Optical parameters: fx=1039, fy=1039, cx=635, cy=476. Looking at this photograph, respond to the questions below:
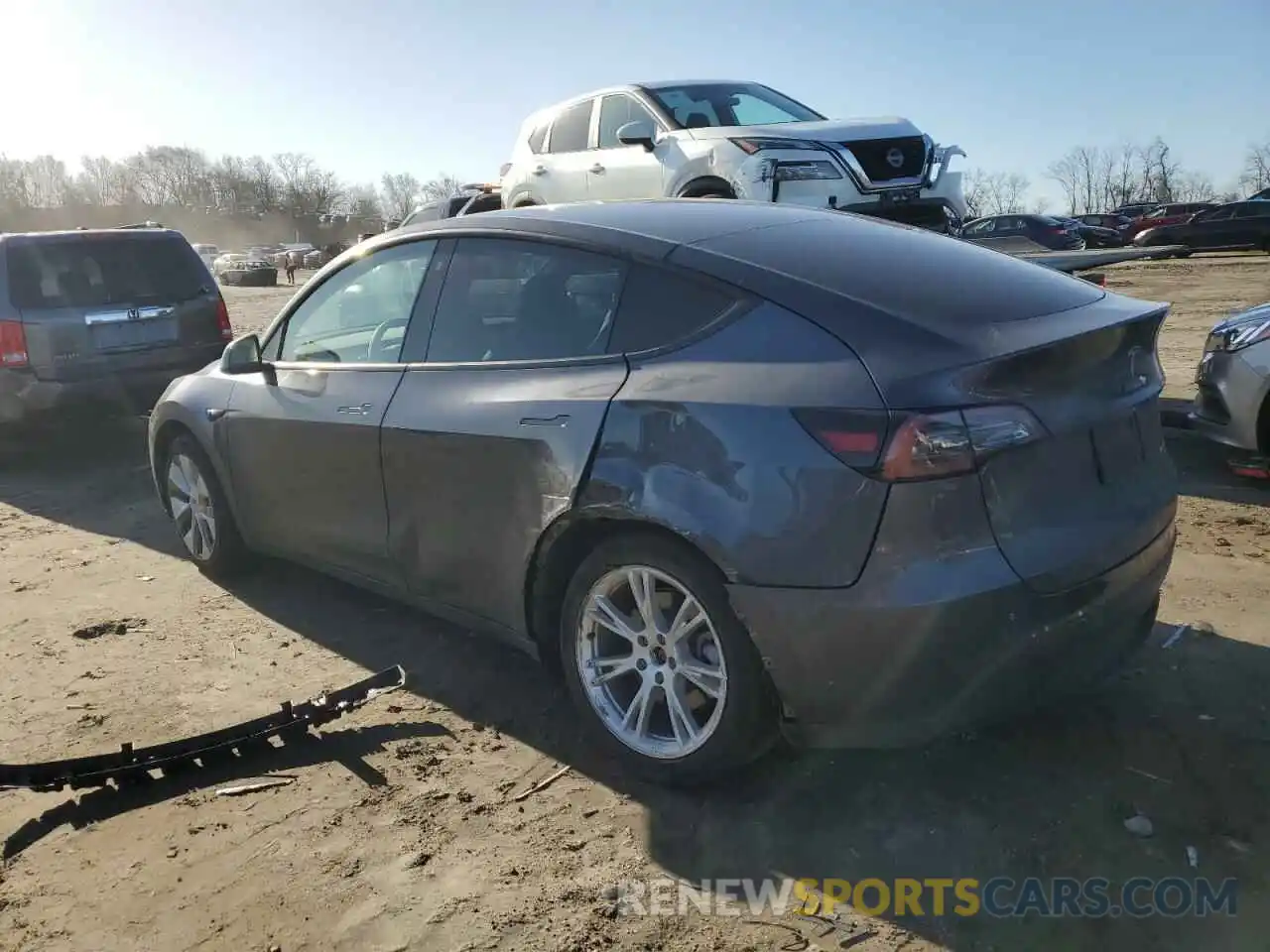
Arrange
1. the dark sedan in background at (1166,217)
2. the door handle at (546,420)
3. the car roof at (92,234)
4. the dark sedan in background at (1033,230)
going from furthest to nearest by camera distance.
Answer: the dark sedan in background at (1166,217), the dark sedan in background at (1033,230), the car roof at (92,234), the door handle at (546,420)

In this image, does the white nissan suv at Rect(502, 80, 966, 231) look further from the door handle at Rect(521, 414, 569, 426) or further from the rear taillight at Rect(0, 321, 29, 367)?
the door handle at Rect(521, 414, 569, 426)

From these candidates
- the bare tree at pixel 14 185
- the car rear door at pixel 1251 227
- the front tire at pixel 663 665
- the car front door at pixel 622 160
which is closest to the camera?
the front tire at pixel 663 665

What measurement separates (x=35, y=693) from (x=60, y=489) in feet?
12.8

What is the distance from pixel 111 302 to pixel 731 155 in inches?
188

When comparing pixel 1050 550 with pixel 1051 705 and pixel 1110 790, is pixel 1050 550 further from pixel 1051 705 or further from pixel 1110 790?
pixel 1110 790

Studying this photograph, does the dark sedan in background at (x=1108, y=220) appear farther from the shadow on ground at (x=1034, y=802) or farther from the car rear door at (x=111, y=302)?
the shadow on ground at (x=1034, y=802)

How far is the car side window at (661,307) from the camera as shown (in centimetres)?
296

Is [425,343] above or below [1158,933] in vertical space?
above

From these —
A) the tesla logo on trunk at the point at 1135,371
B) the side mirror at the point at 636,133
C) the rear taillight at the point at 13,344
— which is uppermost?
the side mirror at the point at 636,133

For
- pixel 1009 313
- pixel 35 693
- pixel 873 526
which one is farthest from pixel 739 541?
pixel 35 693

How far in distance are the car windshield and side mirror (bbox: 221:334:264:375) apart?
4.68 metres

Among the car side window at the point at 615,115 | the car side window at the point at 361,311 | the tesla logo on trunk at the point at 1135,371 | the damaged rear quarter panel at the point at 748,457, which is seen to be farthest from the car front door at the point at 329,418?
the car side window at the point at 615,115

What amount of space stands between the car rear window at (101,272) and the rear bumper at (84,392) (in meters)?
0.54

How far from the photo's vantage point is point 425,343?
3.75 meters
